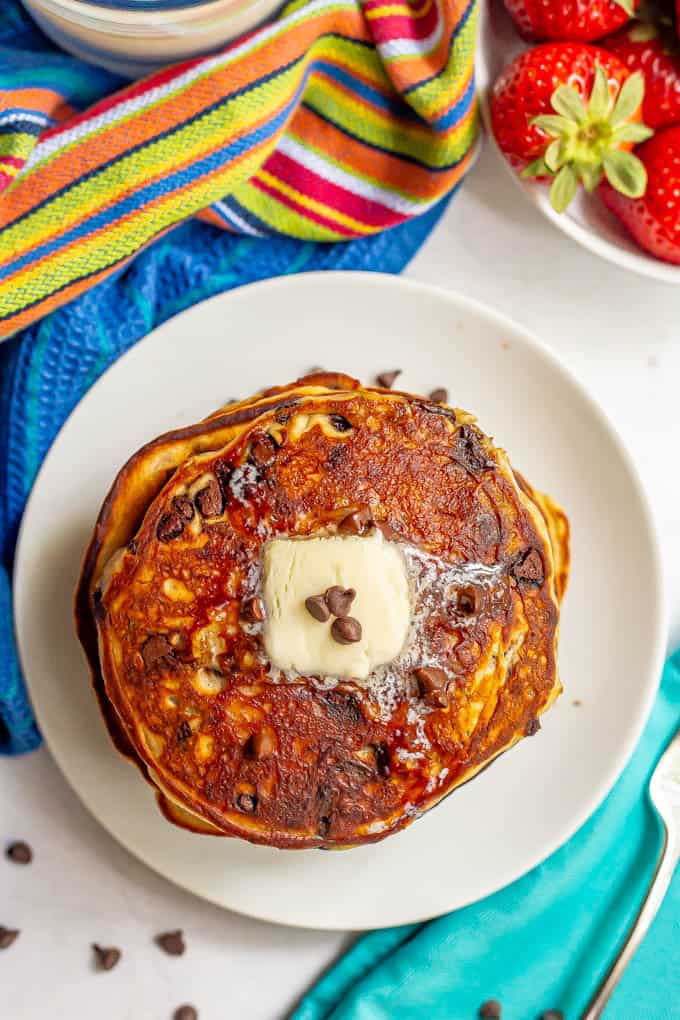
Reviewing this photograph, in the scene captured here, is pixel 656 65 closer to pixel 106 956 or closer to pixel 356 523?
pixel 356 523

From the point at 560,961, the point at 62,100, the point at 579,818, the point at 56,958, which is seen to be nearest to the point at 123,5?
the point at 62,100

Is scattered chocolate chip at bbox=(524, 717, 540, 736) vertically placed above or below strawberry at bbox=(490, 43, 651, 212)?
below

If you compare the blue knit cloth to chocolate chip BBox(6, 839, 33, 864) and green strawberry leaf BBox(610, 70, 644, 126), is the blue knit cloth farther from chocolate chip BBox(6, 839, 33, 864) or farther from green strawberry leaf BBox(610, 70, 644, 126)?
green strawberry leaf BBox(610, 70, 644, 126)

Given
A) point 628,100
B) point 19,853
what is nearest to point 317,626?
point 19,853

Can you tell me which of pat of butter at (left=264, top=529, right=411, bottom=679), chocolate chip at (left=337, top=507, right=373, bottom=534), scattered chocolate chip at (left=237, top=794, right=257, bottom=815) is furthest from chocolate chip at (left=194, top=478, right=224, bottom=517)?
scattered chocolate chip at (left=237, top=794, right=257, bottom=815)

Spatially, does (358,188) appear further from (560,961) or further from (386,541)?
(560,961)

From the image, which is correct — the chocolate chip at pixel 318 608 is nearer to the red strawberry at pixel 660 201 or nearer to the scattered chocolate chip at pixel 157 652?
the scattered chocolate chip at pixel 157 652
